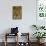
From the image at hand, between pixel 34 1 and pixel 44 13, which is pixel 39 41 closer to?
pixel 44 13

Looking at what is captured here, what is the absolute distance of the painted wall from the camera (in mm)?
7355

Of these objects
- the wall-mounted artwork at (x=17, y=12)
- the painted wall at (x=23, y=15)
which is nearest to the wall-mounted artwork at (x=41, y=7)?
the painted wall at (x=23, y=15)

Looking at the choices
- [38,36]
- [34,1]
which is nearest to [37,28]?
[38,36]

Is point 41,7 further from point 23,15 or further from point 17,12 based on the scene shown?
point 17,12

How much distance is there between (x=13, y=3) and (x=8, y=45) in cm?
184

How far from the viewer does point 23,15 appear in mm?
7422

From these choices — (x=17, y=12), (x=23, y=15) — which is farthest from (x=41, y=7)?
(x=17, y=12)

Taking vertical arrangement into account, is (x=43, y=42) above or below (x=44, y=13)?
below

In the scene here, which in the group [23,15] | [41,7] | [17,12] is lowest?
[23,15]

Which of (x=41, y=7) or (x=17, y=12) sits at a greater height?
(x=41, y=7)

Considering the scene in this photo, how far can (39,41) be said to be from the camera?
276 inches

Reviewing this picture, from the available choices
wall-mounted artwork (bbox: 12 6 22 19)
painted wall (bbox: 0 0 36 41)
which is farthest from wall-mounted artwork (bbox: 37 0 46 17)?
wall-mounted artwork (bbox: 12 6 22 19)

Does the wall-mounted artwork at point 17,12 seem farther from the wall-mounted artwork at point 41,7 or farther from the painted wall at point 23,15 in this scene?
the wall-mounted artwork at point 41,7

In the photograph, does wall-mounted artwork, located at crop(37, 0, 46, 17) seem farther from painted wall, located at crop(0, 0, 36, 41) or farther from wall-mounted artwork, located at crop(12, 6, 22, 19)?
wall-mounted artwork, located at crop(12, 6, 22, 19)
